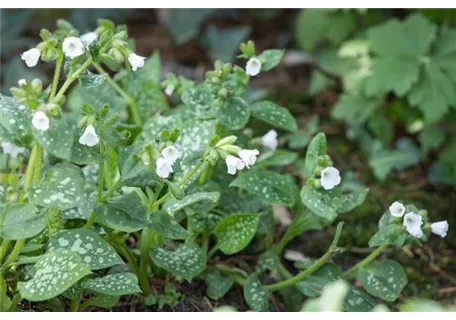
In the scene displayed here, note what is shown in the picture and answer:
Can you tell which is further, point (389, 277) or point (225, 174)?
point (225, 174)

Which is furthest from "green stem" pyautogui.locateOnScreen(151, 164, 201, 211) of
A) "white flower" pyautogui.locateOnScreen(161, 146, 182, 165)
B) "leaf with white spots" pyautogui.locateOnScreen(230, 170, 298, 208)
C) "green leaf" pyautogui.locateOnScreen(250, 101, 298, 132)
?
"green leaf" pyautogui.locateOnScreen(250, 101, 298, 132)

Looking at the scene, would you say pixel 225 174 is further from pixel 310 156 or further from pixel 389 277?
pixel 389 277

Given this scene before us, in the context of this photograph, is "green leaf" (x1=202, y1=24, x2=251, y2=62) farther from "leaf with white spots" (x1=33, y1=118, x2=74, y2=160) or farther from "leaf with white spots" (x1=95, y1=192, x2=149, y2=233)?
"leaf with white spots" (x1=33, y1=118, x2=74, y2=160)

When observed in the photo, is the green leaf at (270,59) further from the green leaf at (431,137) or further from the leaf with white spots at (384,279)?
the green leaf at (431,137)

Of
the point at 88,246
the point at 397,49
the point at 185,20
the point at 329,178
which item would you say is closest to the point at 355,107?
the point at 397,49
